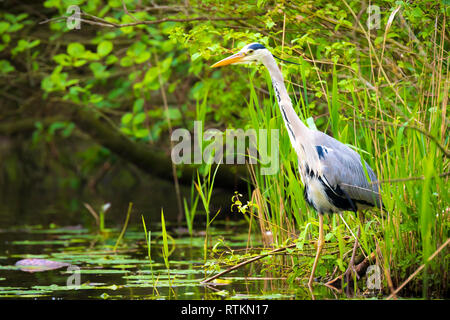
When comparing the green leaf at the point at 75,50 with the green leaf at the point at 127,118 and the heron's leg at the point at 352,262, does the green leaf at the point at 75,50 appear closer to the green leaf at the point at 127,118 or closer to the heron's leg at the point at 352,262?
the green leaf at the point at 127,118

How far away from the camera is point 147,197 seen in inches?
547

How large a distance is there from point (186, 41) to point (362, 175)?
2069 mm

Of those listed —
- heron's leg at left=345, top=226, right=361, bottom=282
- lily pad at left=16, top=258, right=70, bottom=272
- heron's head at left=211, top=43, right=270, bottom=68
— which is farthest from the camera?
lily pad at left=16, top=258, right=70, bottom=272

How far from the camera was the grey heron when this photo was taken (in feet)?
14.8

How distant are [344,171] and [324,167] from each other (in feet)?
0.42

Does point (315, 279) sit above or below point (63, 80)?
below

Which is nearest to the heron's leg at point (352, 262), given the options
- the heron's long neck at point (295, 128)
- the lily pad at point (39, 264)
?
the heron's long neck at point (295, 128)

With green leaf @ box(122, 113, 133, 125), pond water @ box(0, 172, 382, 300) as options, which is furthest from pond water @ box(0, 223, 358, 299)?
green leaf @ box(122, 113, 133, 125)

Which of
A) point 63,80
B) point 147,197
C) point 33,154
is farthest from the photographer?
point 33,154

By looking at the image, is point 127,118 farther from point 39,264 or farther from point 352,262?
point 352,262

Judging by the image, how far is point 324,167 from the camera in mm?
4504

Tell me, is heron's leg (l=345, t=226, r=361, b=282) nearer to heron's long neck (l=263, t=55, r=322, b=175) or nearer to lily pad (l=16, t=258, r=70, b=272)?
heron's long neck (l=263, t=55, r=322, b=175)
